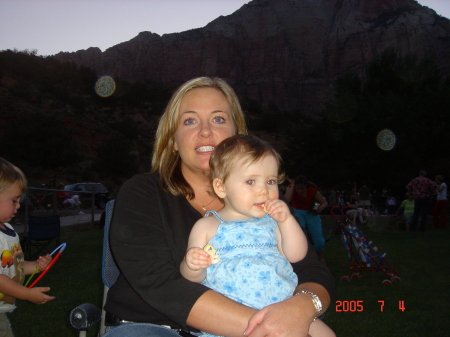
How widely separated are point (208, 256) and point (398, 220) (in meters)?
16.9

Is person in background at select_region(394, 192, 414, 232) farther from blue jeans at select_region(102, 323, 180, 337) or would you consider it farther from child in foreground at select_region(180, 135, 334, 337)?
blue jeans at select_region(102, 323, 180, 337)

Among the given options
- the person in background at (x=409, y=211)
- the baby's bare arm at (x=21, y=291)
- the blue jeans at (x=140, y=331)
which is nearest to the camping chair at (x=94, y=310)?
the blue jeans at (x=140, y=331)

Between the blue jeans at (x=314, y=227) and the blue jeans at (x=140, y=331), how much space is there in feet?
21.1

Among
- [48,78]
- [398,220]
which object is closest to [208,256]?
[398,220]

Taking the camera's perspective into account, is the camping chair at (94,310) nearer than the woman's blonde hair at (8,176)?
Yes

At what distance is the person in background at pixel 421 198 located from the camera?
14.9m

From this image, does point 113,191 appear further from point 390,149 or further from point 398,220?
point 398,220

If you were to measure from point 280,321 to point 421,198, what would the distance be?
14808 millimetres

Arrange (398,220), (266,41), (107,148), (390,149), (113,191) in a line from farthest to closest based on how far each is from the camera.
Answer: (266,41) < (107,148) < (113,191) < (390,149) < (398,220)

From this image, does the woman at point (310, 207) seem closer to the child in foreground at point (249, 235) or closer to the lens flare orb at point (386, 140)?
the child in foreground at point (249, 235)

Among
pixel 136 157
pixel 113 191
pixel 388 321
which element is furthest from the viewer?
pixel 136 157

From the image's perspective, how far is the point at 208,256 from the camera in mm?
1781

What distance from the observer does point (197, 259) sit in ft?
5.80

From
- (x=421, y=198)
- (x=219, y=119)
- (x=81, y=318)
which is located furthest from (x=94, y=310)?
(x=421, y=198)
